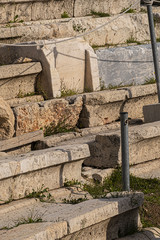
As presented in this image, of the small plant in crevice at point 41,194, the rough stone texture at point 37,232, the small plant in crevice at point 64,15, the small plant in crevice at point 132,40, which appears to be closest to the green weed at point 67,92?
the small plant in crevice at point 64,15

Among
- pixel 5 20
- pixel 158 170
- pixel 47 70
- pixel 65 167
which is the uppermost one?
pixel 5 20

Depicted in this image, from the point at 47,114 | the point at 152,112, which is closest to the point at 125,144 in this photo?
the point at 47,114

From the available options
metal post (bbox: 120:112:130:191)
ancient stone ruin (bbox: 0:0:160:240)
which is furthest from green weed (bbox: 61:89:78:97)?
metal post (bbox: 120:112:130:191)

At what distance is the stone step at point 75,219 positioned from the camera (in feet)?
13.2

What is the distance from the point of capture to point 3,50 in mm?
7824

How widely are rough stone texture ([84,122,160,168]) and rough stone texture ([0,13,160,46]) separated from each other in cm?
246

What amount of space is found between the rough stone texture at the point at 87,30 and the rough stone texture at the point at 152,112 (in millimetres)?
1910

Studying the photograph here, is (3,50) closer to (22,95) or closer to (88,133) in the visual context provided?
(22,95)

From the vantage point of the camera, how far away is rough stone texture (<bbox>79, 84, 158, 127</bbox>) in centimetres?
746

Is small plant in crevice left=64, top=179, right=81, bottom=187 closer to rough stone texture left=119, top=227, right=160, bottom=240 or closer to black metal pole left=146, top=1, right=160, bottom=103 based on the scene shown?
rough stone texture left=119, top=227, right=160, bottom=240

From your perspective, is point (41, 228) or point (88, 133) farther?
point (88, 133)

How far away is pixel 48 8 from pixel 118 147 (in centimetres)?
365

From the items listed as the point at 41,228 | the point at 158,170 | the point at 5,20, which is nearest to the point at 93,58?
the point at 5,20

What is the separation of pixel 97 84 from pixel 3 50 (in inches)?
64.2
